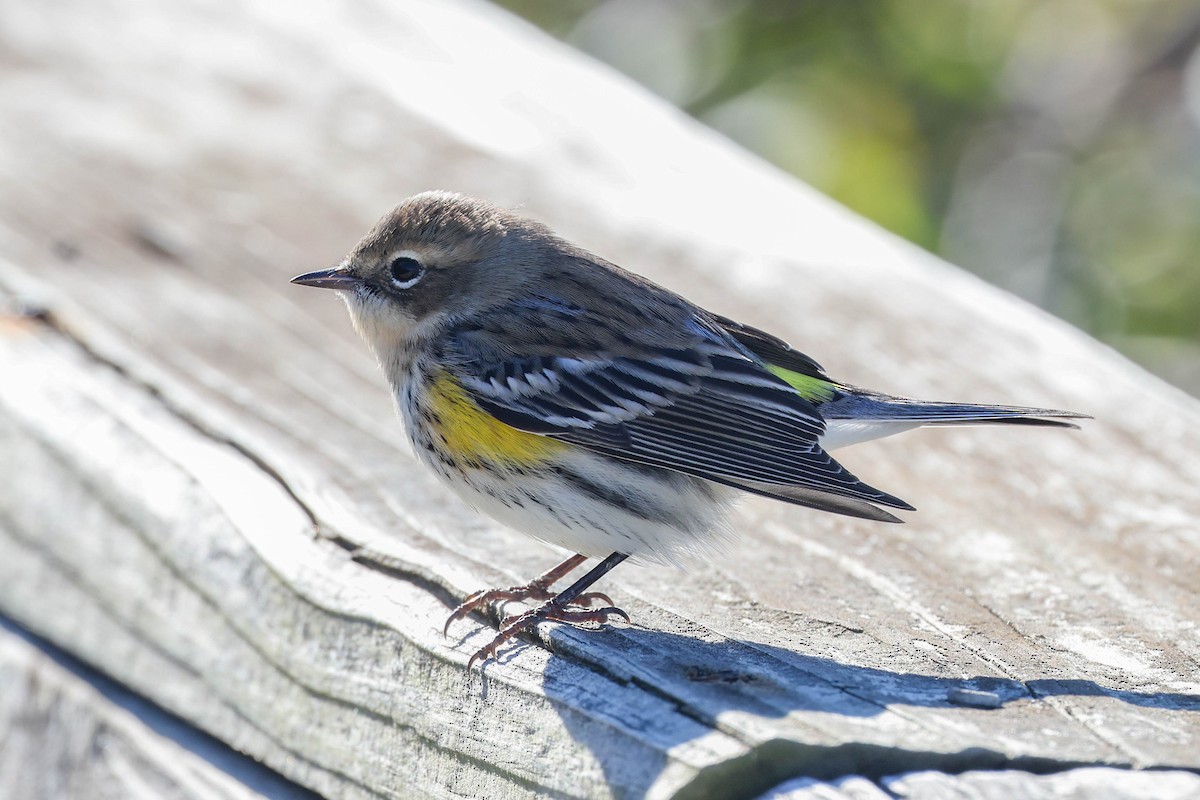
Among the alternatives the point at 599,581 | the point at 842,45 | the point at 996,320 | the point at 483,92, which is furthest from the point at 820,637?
the point at 842,45

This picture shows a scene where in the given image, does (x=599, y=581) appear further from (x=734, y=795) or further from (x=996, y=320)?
(x=996, y=320)

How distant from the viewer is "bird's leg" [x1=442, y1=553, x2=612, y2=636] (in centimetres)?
221

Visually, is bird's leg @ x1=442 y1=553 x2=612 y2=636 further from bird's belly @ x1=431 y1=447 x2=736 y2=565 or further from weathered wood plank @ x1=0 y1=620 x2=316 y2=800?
weathered wood plank @ x1=0 y1=620 x2=316 y2=800

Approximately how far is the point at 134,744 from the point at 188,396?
79cm

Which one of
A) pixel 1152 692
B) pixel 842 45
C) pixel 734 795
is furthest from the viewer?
pixel 842 45

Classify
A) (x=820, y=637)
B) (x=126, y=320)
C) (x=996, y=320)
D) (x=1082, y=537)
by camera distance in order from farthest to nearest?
(x=996, y=320)
(x=126, y=320)
(x=1082, y=537)
(x=820, y=637)

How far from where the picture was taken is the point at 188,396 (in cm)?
307

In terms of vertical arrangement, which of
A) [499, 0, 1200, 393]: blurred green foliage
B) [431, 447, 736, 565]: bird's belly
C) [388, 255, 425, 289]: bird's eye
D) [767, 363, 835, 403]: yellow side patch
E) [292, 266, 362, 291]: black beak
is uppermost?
[499, 0, 1200, 393]: blurred green foliage

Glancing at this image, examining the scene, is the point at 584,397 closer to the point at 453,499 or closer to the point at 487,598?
the point at 453,499

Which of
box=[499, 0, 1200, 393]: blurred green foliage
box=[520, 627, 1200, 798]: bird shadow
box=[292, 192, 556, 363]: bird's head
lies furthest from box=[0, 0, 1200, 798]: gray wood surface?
box=[499, 0, 1200, 393]: blurred green foliage

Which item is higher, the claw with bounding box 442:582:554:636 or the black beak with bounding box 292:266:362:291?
the black beak with bounding box 292:266:362:291

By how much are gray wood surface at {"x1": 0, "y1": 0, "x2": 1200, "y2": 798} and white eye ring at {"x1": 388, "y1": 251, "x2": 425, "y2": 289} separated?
292mm

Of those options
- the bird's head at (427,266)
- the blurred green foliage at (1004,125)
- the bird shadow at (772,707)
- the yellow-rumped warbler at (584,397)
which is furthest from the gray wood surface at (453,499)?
the blurred green foliage at (1004,125)

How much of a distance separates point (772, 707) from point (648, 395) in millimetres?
1366
